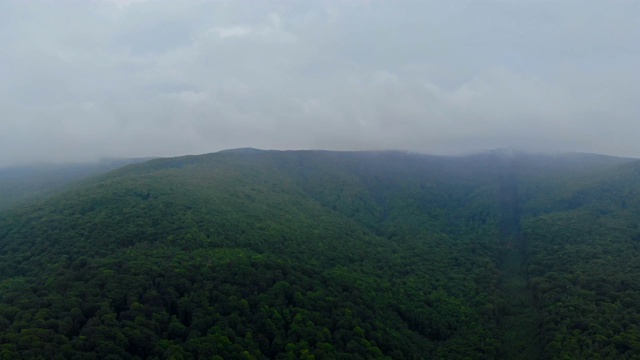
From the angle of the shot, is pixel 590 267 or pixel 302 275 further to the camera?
pixel 590 267

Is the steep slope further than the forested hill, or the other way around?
the steep slope

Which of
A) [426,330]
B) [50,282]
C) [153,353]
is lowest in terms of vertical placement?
[426,330]

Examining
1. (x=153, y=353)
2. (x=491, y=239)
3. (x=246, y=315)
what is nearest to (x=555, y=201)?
(x=491, y=239)

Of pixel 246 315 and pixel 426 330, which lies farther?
pixel 426 330

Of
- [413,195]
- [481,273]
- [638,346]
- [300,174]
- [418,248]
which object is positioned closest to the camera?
[638,346]

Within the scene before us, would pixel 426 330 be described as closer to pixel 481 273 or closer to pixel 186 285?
pixel 481 273

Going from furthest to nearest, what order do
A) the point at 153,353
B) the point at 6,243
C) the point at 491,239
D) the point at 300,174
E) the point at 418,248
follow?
the point at 300,174 → the point at 491,239 → the point at 418,248 → the point at 6,243 → the point at 153,353

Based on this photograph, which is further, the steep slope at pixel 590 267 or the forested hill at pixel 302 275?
the steep slope at pixel 590 267

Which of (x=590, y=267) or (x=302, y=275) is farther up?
(x=302, y=275)
